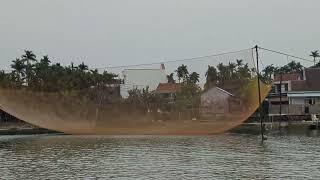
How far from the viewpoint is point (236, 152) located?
21000 mm

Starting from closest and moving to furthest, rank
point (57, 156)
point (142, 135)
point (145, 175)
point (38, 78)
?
point (145, 175) < point (57, 156) < point (142, 135) < point (38, 78)

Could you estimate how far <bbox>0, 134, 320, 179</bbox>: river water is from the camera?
48.4ft

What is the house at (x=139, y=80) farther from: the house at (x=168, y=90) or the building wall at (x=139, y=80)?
the house at (x=168, y=90)

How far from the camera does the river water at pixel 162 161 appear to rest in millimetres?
14742

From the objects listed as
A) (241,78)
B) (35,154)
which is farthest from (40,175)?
(241,78)

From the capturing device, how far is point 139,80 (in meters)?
29.0

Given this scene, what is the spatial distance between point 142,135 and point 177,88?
484 centimetres

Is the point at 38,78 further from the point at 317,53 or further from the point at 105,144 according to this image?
the point at 317,53

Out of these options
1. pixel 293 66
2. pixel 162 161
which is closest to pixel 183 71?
pixel 162 161

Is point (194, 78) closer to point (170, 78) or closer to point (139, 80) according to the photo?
point (170, 78)

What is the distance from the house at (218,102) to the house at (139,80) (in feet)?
9.27

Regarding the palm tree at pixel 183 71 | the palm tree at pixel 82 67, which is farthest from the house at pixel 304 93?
the palm tree at pixel 183 71

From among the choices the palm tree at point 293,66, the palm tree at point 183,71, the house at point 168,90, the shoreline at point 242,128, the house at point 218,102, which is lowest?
the shoreline at point 242,128

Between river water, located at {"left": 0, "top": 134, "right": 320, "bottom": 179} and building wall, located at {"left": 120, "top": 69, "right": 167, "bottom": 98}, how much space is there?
3.47 m
